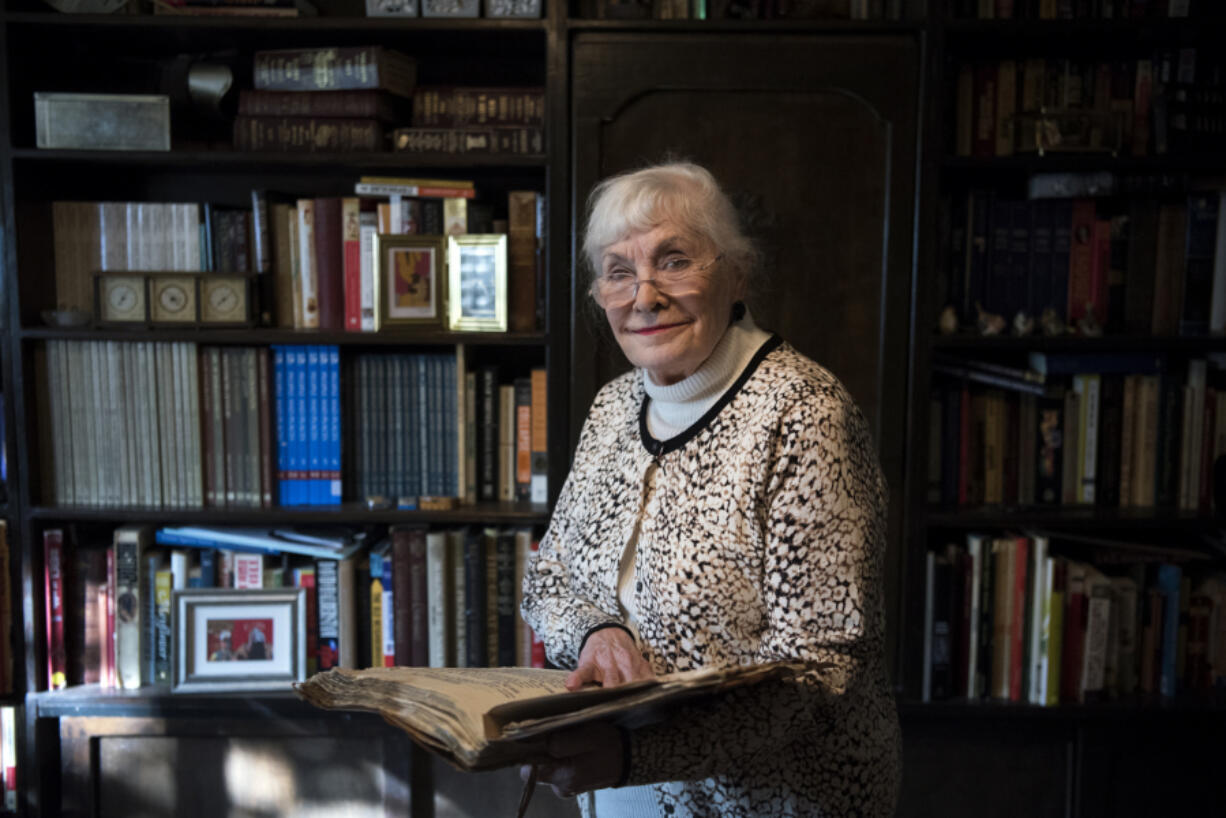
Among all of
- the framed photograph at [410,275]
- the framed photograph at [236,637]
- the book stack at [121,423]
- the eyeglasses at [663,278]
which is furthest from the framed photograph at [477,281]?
the eyeglasses at [663,278]

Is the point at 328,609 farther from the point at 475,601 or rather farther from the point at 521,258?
the point at 521,258

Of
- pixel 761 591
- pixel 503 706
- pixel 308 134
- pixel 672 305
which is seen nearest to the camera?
pixel 503 706

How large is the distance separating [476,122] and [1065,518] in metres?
1.54

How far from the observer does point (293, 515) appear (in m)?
2.11

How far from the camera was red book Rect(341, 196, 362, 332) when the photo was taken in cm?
212

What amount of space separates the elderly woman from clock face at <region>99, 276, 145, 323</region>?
1.22 metres

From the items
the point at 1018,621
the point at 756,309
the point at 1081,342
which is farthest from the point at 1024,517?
the point at 756,309

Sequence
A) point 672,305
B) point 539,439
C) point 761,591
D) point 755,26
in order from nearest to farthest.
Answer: point 761,591 → point 672,305 → point 755,26 → point 539,439

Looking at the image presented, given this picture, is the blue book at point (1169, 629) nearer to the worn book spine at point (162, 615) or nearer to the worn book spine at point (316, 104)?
the worn book spine at point (316, 104)

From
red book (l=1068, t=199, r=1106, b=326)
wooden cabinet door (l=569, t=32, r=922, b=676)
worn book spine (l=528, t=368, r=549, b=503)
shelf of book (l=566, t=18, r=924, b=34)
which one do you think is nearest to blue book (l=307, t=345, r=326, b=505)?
worn book spine (l=528, t=368, r=549, b=503)

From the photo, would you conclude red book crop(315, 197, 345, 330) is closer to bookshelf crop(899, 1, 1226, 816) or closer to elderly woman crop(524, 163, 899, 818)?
elderly woman crop(524, 163, 899, 818)

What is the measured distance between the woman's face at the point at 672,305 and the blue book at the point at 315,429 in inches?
43.2

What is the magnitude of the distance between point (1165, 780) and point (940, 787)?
485 mm

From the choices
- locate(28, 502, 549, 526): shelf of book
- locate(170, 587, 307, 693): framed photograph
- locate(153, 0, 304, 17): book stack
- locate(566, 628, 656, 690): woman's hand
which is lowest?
locate(170, 587, 307, 693): framed photograph
